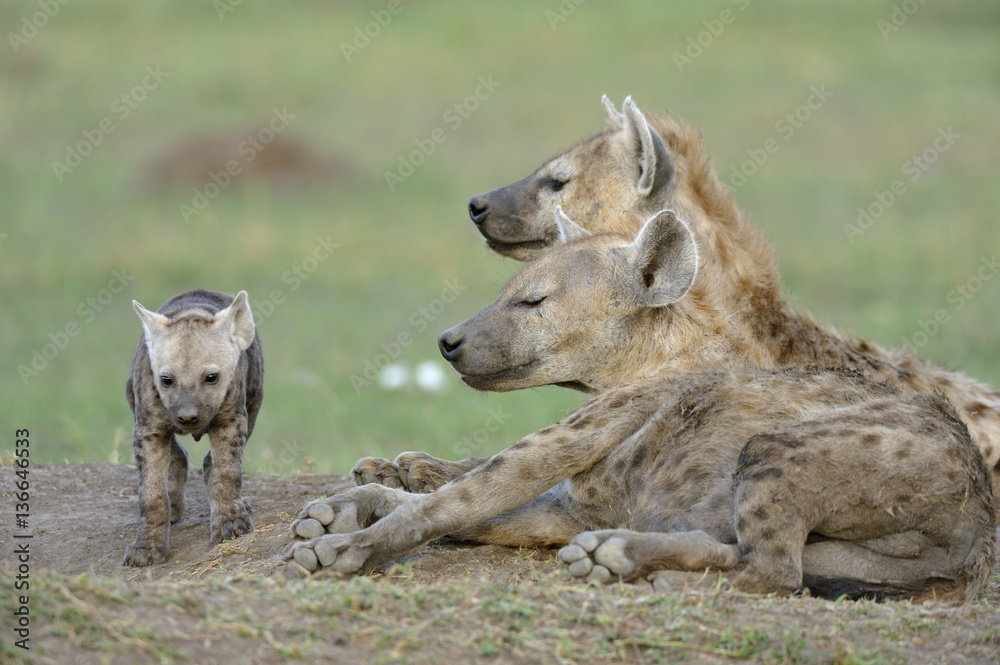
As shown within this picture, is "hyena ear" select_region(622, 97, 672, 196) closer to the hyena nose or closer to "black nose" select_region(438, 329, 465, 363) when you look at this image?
"black nose" select_region(438, 329, 465, 363)

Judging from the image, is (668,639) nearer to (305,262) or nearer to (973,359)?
(973,359)

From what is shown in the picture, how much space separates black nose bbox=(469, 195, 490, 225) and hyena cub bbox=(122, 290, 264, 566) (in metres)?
1.58

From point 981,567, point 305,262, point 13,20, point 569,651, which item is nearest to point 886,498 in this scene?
point 981,567

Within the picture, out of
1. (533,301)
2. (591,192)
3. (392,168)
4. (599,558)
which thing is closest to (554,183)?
(591,192)

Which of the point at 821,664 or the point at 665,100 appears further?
the point at 665,100

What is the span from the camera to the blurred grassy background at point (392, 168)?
970 cm

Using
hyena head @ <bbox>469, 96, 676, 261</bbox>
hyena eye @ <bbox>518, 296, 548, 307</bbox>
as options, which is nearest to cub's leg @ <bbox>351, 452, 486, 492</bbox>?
hyena eye @ <bbox>518, 296, 548, 307</bbox>

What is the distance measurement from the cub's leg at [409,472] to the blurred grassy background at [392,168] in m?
1.99

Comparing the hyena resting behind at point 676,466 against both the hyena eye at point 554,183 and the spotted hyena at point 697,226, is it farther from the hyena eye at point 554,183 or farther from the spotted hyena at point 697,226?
the hyena eye at point 554,183

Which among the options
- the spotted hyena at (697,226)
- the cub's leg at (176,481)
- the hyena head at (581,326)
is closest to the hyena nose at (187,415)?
the cub's leg at (176,481)

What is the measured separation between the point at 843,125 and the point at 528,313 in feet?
47.2

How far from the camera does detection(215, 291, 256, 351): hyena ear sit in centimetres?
440

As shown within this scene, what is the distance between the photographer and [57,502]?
16.2ft

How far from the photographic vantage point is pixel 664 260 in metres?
4.20
